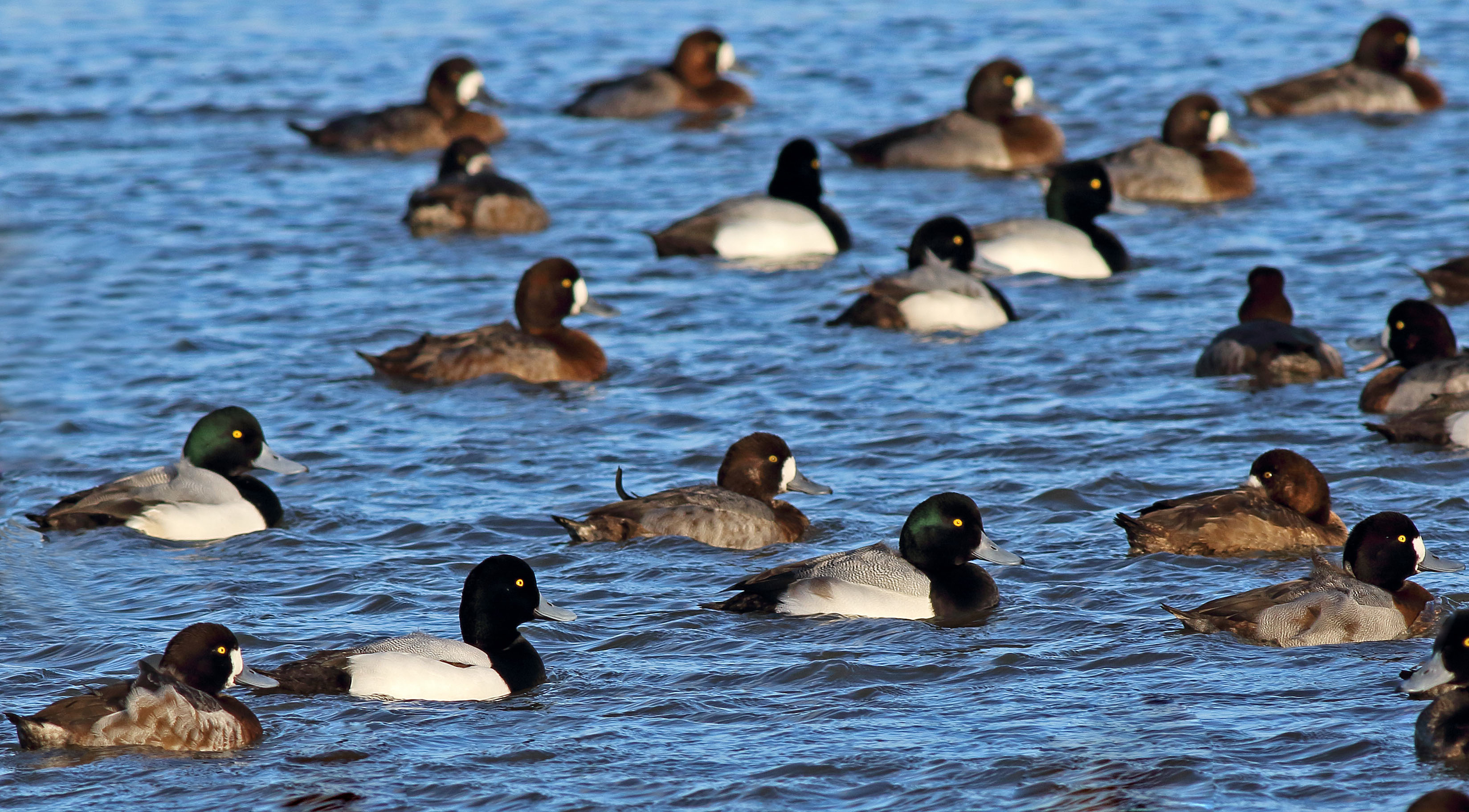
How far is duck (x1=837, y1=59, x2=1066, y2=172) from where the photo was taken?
760 inches

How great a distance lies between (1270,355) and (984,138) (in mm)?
7835

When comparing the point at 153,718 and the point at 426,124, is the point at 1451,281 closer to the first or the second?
the point at 153,718

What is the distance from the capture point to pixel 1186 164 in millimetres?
17625

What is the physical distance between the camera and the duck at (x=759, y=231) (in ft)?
53.2

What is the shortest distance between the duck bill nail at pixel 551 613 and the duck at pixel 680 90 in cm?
1439

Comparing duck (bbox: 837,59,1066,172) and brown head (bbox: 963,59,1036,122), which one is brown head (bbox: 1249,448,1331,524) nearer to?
duck (bbox: 837,59,1066,172)

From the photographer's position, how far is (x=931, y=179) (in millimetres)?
19188

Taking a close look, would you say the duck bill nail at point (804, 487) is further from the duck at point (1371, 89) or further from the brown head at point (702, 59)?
the brown head at point (702, 59)

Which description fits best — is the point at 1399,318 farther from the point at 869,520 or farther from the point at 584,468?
the point at 584,468

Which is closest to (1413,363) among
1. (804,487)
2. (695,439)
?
(804,487)

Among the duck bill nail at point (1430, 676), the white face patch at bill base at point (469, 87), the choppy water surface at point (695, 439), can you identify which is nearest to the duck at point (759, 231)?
the choppy water surface at point (695, 439)

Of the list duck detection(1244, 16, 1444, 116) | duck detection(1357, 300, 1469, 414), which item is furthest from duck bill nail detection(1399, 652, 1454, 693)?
duck detection(1244, 16, 1444, 116)

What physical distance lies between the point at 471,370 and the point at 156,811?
6.43 metres

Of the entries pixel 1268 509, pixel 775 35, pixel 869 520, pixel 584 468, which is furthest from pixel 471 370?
pixel 775 35
